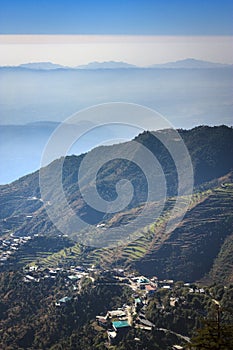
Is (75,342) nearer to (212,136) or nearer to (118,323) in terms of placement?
(118,323)

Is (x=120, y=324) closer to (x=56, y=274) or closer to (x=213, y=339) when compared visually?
(x=56, y=274)

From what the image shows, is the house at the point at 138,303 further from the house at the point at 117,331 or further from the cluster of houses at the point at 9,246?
the cluster of houses at the point at 9,246

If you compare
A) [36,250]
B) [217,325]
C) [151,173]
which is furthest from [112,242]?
[217,325]

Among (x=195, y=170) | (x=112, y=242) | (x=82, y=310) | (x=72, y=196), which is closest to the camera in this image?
(x=82, y=310)

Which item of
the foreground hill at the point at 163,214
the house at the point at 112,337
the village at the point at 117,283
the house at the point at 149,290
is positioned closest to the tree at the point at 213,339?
the village at the point at 117,283

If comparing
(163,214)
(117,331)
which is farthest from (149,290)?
(163,214)
